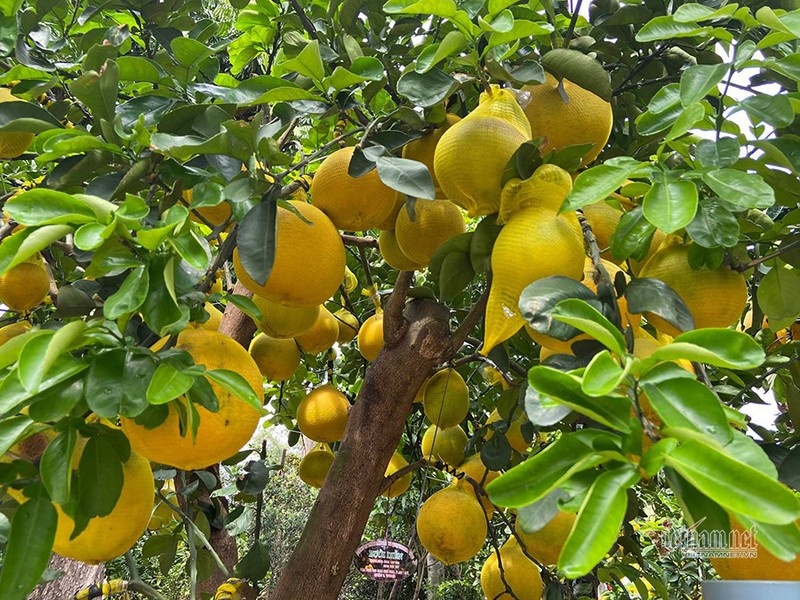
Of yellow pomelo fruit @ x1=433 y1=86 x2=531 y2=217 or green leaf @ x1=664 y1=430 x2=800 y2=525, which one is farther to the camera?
yellow pomelo fruit @ x1=433 y1=86 x2=531 y2=217

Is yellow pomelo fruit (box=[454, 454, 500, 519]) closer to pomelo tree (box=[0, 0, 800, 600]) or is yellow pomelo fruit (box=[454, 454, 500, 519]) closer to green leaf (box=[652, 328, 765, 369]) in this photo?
pomelo tree (box=[0, 0, 800, 600])

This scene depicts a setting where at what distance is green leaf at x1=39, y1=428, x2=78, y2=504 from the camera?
65cm

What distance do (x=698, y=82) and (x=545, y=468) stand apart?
0.47 meters

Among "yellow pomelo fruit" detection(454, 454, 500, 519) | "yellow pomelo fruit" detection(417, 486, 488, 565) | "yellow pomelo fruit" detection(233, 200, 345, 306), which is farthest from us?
"yellow pomelo fruit" detection(454, 454, 500, 519)

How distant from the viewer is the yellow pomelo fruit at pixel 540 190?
789 mm

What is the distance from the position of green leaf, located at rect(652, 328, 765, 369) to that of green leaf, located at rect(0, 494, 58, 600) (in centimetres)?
61

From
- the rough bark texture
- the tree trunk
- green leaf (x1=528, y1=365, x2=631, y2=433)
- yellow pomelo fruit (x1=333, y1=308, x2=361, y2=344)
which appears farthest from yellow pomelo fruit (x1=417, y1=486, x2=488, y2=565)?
the rough bark texture

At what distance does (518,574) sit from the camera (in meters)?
1.80

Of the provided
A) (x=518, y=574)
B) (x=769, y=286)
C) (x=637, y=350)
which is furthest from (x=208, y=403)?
(x=518, y=574)

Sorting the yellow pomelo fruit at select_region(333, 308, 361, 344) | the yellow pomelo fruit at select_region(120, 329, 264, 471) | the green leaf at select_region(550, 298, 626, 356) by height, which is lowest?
the yellow pomelo fruit at select_region(333, 308, 361, 344)

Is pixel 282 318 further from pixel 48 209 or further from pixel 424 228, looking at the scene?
pixel 48 209

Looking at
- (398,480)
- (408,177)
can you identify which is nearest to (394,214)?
(408,177)

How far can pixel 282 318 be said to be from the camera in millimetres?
Result: 1373

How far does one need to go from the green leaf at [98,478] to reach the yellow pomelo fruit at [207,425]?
0.14 feet
